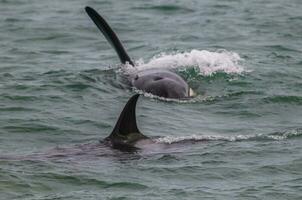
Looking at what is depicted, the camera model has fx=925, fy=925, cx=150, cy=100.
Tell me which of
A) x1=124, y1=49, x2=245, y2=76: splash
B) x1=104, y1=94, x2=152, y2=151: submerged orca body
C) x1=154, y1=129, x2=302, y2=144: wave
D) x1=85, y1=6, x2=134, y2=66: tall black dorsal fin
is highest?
x1=85, y1=6, x2=134, y2=66: tall black dorsal fin

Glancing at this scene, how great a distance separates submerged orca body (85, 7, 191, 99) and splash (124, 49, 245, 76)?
571 millimetres

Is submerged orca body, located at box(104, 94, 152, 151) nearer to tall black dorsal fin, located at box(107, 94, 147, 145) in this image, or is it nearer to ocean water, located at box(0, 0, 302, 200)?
tall black dorsal fin, located at box(107, 94, 147, 145)

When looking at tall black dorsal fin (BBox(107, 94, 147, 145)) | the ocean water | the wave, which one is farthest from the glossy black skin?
tall black dorsal fin (BBox(107, 94, 147, 145))

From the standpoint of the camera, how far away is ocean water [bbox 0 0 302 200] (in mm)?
11180

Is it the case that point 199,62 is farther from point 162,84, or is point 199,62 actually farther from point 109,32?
point 162,84

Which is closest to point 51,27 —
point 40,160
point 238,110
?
point 238,110

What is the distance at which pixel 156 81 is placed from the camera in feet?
55.3

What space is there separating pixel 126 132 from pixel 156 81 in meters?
4.67

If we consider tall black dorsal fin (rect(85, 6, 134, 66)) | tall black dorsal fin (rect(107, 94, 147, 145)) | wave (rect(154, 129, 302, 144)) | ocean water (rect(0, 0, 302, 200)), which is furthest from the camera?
tall black dorsal fin (rect(85, 6, 134, 66))

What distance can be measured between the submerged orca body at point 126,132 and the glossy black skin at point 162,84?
4.14 metres

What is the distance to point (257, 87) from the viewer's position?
1727 cm

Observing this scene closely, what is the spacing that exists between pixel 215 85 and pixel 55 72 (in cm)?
323

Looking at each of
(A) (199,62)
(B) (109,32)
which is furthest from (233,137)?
(A) (199,62)

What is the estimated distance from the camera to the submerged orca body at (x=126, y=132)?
475 inches
